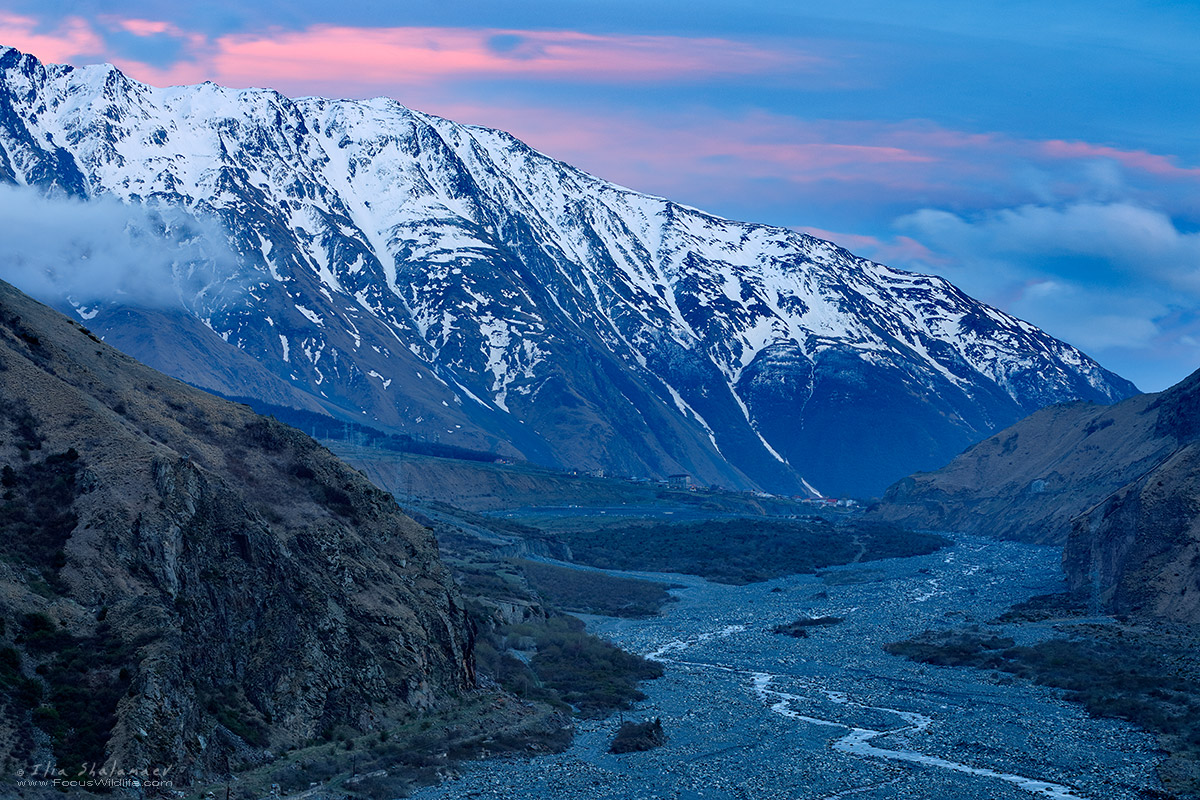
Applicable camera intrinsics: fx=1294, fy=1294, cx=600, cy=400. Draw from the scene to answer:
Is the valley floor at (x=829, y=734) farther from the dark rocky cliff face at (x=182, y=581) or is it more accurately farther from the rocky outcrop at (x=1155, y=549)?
the rocky outcrop at (x=1155, y=549)

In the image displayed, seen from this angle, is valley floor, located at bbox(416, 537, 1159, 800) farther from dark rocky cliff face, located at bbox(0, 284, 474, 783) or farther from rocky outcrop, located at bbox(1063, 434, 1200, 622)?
rocky outcrop, located at bbox(1063, 434, 1200, 622)

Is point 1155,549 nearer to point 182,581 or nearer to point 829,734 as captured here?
point 829,734

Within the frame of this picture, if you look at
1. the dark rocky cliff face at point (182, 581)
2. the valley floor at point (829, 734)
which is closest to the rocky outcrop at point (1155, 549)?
the valley floor at point (829, 734)

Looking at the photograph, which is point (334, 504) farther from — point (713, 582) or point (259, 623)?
point (713, 582)

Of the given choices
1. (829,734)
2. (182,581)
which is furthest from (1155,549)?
(182,581)

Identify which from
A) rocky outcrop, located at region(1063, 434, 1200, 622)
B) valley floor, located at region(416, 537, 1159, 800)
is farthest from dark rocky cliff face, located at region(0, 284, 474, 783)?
rocky outcrop, located at region(1063, 434, 1200, 622)
